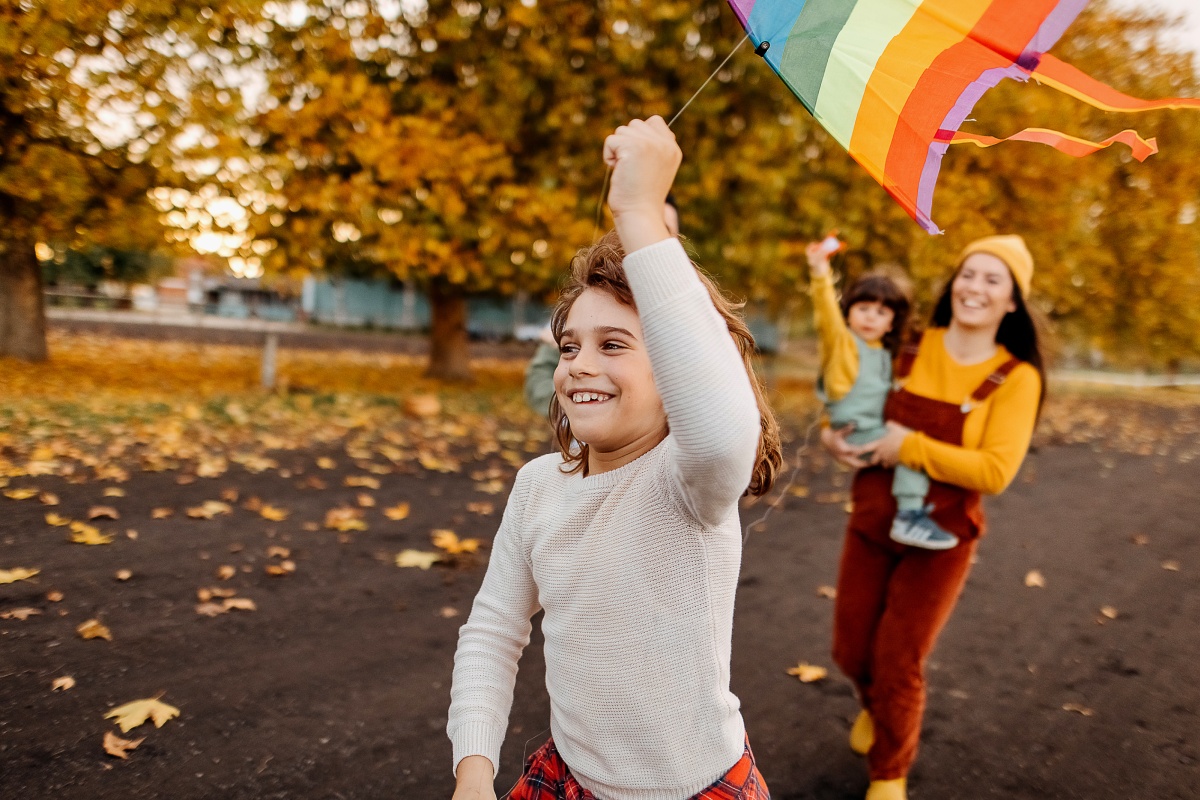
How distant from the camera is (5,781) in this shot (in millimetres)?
2592

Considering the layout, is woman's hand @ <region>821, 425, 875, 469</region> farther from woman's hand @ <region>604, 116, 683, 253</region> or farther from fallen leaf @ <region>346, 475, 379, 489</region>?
fallen leaf @ <region>346, 475, 379, 489</region>

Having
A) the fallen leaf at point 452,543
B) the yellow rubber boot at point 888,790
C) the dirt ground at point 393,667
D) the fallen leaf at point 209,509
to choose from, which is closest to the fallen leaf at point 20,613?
the dirt ground at point 393,667

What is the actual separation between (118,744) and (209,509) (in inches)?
118

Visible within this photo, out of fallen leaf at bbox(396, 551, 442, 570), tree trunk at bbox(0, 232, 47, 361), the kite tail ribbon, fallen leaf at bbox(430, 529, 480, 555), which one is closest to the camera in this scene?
the kite tail ribbon

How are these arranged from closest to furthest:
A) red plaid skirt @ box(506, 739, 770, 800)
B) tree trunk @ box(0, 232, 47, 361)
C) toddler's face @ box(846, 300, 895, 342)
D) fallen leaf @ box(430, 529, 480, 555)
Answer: red plaid skirt @ box(506, 739, 770, 800) → toddler's face @ box(846, 300, 895, 342) → fallen leaf @ box(430, 529, 480, 555) → tree trunk @ box(0, 232, 47, 361)

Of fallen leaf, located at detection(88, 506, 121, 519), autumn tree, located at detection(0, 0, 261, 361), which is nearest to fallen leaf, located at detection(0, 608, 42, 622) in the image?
fallen leaf, located at detection(88, 506, 121, 519)

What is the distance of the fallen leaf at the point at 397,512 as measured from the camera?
6.04 m

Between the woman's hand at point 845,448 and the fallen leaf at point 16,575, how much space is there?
390cm

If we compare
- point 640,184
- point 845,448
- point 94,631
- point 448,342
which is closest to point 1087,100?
point 640,184

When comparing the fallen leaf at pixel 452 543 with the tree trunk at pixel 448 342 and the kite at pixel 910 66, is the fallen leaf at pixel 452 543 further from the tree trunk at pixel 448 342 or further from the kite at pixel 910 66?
the tree trunk at pixel 448 342

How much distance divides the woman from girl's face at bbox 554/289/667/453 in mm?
1909

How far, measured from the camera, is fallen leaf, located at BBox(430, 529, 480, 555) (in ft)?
17.7

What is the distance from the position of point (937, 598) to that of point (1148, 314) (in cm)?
2179

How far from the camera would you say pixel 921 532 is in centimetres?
291
